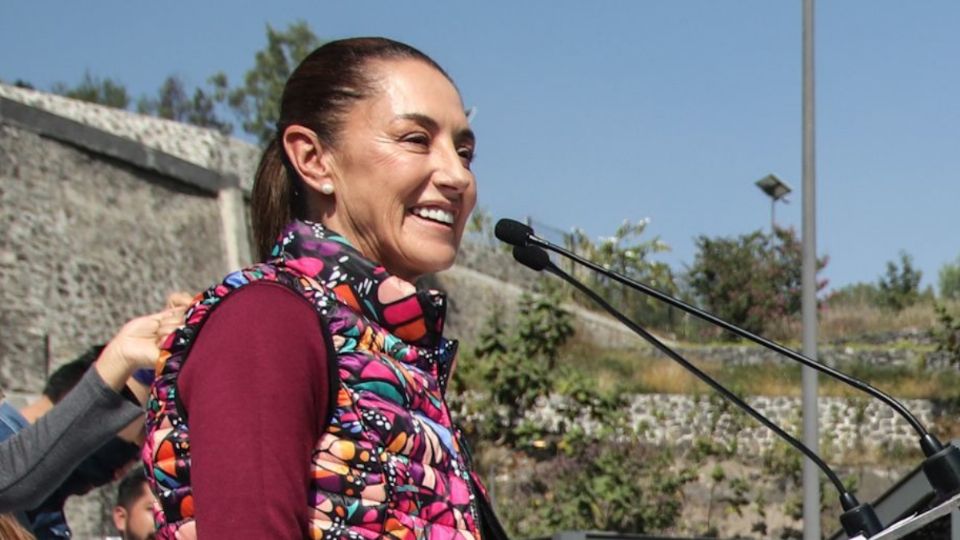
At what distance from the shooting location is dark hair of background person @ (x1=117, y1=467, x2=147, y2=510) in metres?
6.10

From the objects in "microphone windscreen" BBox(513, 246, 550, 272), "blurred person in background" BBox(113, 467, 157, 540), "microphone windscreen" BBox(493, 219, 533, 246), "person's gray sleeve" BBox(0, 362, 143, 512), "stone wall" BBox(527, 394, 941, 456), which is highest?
"microphone windscreen" BBox(493, 219, 533, 246)

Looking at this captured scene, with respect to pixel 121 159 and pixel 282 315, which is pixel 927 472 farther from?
pixel 121 159

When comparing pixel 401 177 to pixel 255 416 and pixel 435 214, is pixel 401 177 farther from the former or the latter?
pixel 255 416

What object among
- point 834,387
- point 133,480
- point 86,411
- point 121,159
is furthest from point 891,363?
point 86,411

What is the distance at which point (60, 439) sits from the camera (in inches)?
128

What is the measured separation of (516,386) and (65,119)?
7710mm

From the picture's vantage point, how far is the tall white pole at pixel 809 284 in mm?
13344

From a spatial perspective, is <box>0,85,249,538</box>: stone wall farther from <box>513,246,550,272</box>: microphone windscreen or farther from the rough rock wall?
<box>513,246,550,272</box>: microphone windscreen

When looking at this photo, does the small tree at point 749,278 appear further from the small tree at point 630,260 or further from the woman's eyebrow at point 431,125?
the woman's eyebrow at point 431,125

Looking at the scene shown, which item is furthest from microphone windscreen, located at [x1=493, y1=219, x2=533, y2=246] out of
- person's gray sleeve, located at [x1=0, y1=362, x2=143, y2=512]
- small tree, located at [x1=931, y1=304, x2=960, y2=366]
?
small tree, located at [x1=931, y1=304, x2=960, y2=366]

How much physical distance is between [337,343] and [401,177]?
12.2 inches

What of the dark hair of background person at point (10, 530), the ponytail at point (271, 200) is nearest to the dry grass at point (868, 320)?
the dark hair of background person at point (10, 530)

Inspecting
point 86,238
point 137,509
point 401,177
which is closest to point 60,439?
point 401,177

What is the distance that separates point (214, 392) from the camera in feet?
6.10
